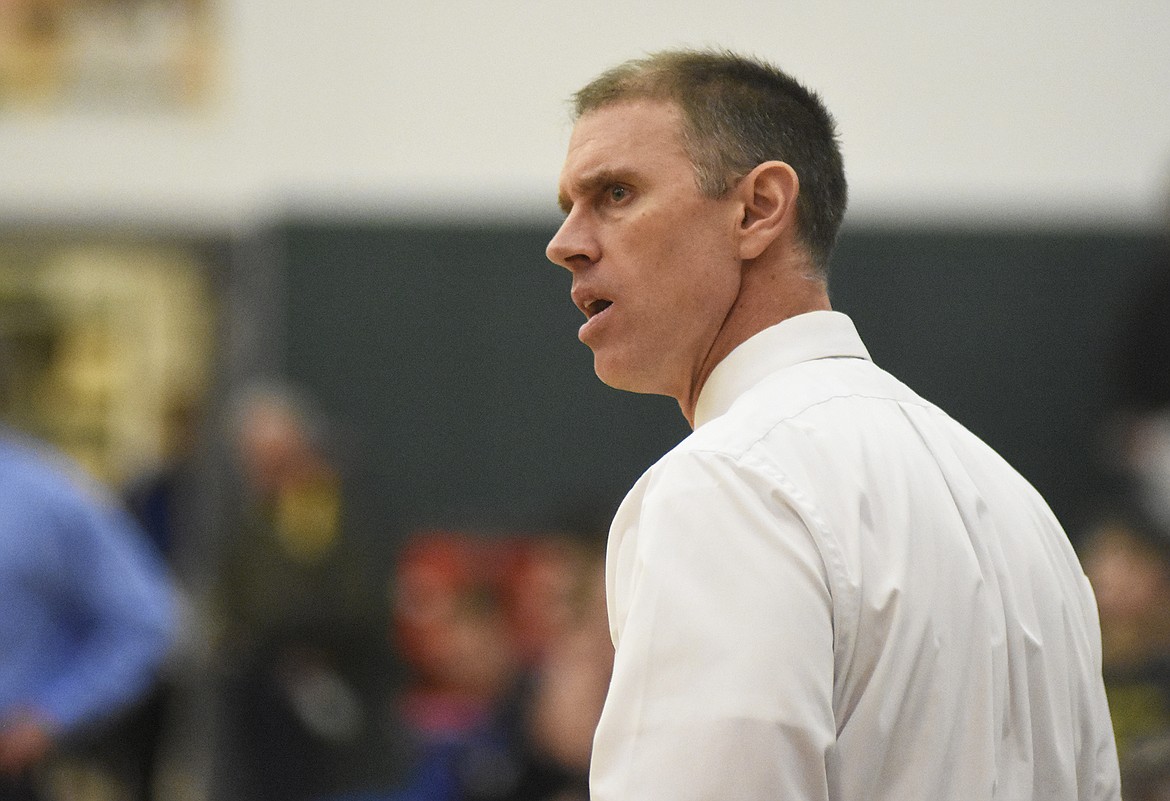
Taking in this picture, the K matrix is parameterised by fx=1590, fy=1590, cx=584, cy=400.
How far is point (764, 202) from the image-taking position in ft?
5.28

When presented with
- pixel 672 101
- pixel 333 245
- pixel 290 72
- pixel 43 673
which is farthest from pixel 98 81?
pixel 672 101

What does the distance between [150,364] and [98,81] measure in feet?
4.62

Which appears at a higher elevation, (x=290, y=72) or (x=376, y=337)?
(x=290, y=72)

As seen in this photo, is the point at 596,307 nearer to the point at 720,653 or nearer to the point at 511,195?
the point at 720,653

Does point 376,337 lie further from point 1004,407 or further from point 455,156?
point 1004,407

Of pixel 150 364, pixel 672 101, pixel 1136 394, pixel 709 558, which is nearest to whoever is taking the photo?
pixel 709 558

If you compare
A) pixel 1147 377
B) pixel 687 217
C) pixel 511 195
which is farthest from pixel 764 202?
pixel 511 195

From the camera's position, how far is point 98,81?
7312 millimetres

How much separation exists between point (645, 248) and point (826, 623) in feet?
1.59

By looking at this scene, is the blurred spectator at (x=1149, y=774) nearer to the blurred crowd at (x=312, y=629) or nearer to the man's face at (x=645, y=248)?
the blurred crowd at (x=312, y=629)

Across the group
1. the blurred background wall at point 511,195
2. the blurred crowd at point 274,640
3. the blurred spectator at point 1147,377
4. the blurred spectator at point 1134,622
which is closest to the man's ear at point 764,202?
the blurred crowd at point 274,640

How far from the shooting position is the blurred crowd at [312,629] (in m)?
4.16

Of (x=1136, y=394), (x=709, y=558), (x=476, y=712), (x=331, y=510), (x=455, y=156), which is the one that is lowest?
(x=476, y=712)

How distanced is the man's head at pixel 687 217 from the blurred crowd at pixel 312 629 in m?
2.50
